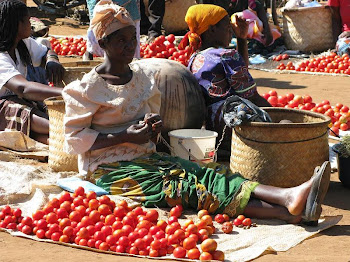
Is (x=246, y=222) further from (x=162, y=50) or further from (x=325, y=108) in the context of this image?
(x=162, y=50)

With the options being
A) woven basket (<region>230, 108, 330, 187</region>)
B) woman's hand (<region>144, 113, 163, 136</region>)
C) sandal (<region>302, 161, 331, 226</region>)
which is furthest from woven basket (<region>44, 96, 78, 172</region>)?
sandal (<region>302, 161, 331, 226</region>)

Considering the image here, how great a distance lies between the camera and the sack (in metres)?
4.92

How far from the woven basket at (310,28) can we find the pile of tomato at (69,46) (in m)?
3.76

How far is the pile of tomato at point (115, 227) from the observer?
387cm

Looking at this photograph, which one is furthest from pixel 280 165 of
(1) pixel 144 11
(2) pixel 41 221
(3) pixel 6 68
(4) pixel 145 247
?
(1) pixel 144 11

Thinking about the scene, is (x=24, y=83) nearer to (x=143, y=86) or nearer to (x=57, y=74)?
(x=57, y=74)

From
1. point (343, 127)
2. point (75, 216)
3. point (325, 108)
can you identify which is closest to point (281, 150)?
point (75, 216)

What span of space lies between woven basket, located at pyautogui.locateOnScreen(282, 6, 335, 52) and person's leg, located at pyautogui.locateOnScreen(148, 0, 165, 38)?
224 cm

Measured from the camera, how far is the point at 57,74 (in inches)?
241

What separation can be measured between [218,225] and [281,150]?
0.85 meters

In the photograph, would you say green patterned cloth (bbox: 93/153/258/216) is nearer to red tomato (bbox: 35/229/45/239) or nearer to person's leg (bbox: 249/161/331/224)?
person's leg (bbox: 249/161/331/224)

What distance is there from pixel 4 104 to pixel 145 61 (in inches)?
49.7

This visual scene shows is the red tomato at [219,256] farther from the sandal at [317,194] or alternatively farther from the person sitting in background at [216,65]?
the person sitting in background at [216,65]

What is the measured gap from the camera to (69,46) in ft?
41.5
